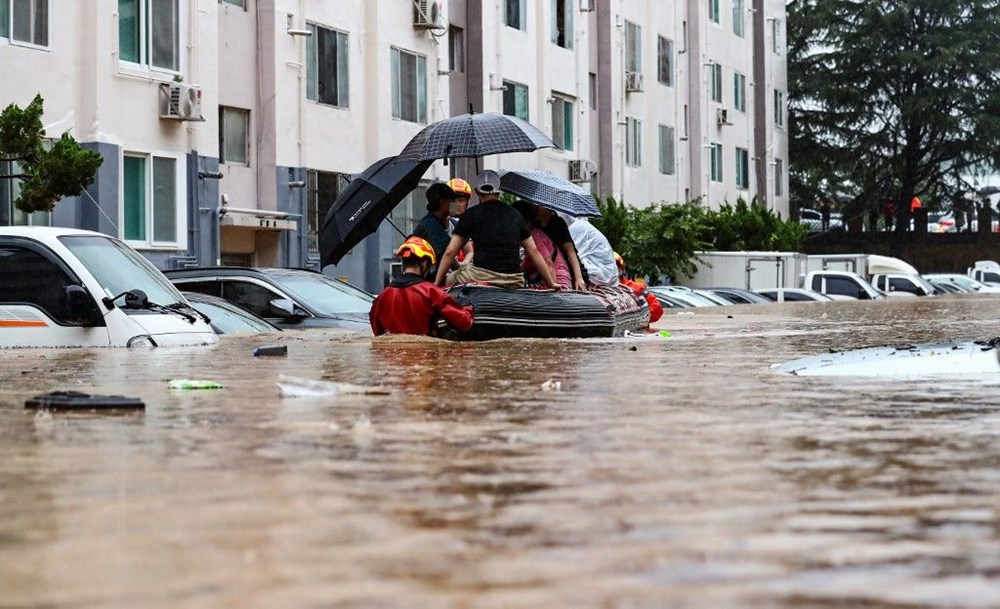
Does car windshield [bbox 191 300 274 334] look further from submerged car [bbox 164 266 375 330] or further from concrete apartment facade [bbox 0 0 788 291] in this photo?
concrete apartment facade [bbox 0 0 788 291]

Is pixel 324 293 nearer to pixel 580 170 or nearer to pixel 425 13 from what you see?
pixel 425 13

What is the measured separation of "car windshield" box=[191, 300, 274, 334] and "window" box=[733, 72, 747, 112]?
46.5 meters

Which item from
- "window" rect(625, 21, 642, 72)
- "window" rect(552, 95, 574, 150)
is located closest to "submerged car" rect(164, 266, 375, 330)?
"window" rect(552, 95, 574, 150)

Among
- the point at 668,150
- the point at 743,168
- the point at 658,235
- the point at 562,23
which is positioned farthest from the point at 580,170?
the point at 743,168

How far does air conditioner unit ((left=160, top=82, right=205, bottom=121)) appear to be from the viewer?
102 ft

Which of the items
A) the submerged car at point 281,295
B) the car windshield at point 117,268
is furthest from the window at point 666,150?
the car windshield at point 117,268

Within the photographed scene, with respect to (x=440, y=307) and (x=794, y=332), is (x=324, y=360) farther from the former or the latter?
(x=794, y=332)

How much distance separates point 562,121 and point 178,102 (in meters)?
18.1

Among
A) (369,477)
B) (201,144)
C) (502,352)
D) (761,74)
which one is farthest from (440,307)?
(761,74)

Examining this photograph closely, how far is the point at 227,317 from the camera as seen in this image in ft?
63.5

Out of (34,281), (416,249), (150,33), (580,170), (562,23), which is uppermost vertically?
(562,23)

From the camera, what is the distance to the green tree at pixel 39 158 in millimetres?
24547

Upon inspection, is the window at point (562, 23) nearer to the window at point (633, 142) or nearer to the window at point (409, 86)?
the window at point (633, 142)

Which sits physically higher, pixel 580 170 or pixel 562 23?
pixel 562 23
